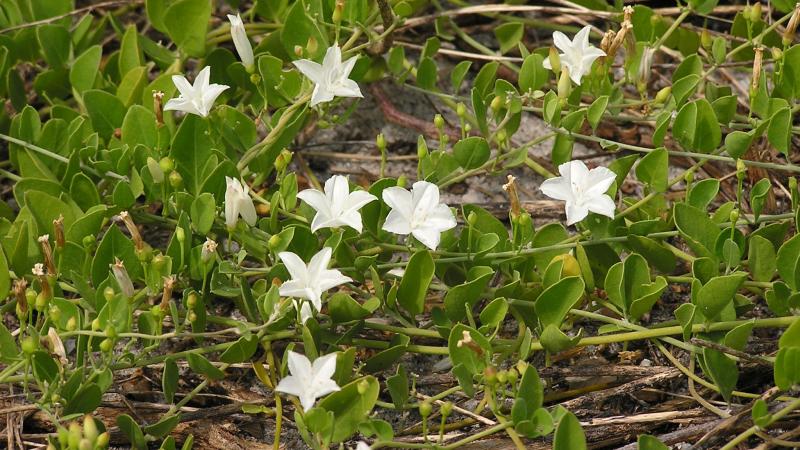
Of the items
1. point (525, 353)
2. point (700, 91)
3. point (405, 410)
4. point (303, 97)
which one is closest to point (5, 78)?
point (303, 97)

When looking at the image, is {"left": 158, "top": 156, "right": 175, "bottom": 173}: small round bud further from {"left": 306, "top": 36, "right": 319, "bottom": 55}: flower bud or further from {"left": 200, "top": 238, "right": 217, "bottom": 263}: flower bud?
{"left": 306, "top": 36, "right": 319, "bottom": 55}: flower bud

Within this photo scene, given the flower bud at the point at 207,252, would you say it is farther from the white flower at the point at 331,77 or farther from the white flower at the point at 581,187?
the white flower at the point at 581,187

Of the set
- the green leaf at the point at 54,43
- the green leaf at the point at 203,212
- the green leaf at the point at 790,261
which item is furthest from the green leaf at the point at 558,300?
the green leaf at the point at 54,43

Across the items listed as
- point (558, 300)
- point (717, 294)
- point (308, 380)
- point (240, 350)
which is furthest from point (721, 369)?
point (240, 350)

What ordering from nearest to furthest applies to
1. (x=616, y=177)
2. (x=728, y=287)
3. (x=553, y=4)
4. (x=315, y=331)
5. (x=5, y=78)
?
(x=728, y=287)
(x=315, y=331)
(x=616, y=177)
(x=5, y=78)
(x=553, y=4)

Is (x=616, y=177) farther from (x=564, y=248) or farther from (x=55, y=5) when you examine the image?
(x=55, y=5)
